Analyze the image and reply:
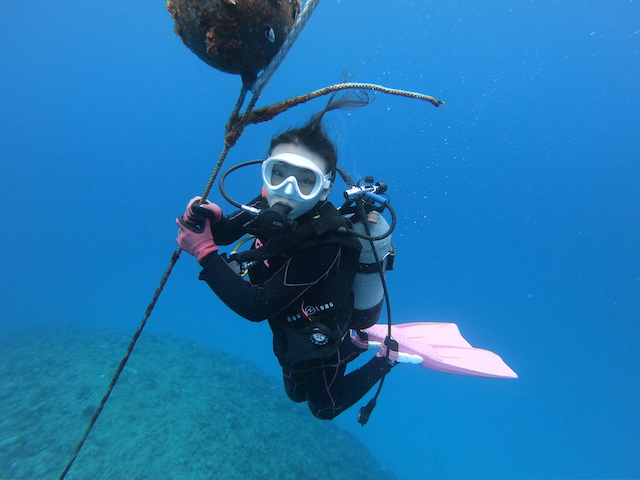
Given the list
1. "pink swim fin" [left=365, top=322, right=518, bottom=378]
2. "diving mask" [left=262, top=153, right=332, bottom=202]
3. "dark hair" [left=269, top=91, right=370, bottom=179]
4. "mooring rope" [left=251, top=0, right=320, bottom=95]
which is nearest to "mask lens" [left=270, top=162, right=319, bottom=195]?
"diving mask" [left=262, top=153, right=332, bottom=202]

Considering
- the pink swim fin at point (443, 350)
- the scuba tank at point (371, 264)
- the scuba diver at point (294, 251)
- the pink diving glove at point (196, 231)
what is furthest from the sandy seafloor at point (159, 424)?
the pink diving glove at point (196, 231)

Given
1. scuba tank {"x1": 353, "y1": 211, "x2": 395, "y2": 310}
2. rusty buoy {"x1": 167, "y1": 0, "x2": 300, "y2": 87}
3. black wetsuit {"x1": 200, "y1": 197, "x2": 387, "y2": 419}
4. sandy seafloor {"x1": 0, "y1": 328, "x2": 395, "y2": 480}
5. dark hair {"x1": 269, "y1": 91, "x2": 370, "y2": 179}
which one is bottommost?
sandy seafloor {"x1": 0, "y1": 328, "x2": 395, "y2": 480}

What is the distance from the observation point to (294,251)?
2377 mm

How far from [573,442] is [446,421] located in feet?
43.1

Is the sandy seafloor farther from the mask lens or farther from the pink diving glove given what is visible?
the mask lens

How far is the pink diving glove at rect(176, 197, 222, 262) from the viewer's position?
2252 millimetres

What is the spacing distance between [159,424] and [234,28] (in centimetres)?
1030

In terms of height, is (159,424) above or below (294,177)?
below

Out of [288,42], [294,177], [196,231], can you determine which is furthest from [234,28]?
[196,231]

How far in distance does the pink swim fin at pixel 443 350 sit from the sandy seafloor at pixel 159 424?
5.48m

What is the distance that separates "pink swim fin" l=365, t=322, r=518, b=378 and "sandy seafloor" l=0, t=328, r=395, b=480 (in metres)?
5.48

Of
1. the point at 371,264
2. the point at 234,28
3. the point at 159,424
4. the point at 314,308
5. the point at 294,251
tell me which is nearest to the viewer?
the point at 234,28

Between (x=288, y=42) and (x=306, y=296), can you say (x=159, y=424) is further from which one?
(x=288, y=42)

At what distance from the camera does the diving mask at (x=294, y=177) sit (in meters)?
2.26
